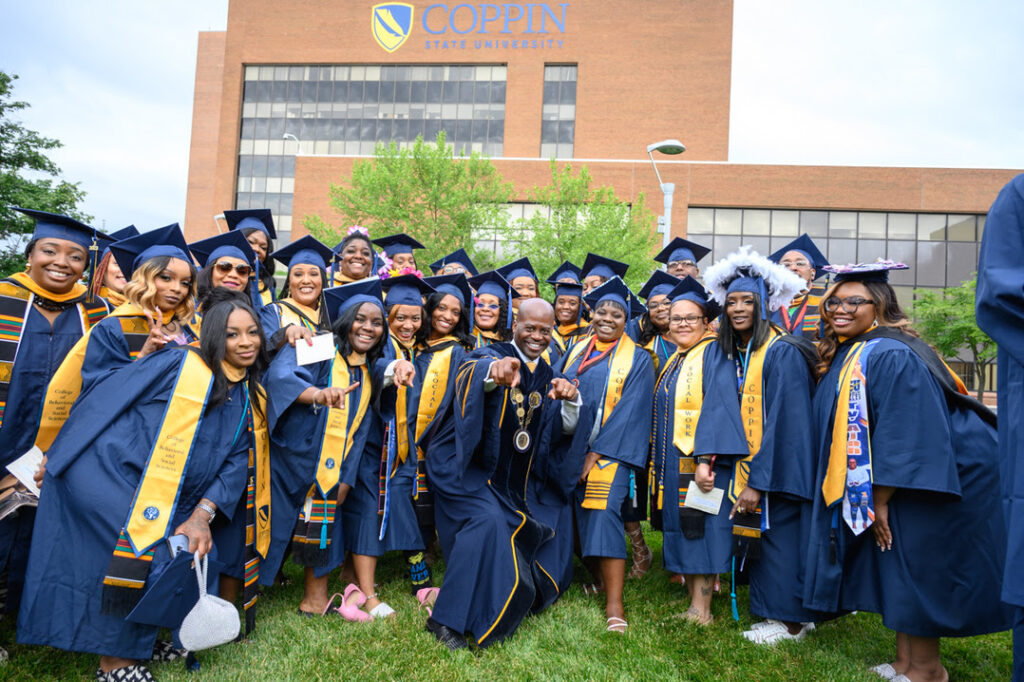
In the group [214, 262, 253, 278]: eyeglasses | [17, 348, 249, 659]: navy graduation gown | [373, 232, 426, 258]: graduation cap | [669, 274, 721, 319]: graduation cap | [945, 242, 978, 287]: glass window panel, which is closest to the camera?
[17, 348, 249, 659]: navy graduation gown

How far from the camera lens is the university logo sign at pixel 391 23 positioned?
135ft

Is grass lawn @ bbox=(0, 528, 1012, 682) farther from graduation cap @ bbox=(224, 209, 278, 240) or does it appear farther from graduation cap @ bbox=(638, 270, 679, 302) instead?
graduation cap @ bbox=(224, 209, 278, 240)

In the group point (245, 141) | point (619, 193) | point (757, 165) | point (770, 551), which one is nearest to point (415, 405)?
point (770, 551)

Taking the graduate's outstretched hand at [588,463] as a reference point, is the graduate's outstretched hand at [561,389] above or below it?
above

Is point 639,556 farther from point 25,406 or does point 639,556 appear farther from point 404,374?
point 25,406

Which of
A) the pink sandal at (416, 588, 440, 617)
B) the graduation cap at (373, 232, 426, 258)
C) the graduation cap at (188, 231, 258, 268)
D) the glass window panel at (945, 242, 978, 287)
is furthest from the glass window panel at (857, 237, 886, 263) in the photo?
A: the graduation cap at (188, 231, 258, 268)

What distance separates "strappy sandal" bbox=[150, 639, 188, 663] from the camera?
3.76 meters

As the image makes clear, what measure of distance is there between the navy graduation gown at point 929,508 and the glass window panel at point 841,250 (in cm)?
2983

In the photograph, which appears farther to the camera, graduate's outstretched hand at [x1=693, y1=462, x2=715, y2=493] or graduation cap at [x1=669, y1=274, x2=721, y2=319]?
graduation cap at [x1=669, y1=274, x2=721, y2=319]

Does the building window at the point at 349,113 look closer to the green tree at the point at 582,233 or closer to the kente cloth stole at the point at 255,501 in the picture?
the green tree at the point at 582,233

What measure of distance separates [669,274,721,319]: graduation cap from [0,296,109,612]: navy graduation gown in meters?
4.08

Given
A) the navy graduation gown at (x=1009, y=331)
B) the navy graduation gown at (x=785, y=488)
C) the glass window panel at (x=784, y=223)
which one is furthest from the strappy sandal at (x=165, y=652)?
the glass window panel at (x=784, y=223)

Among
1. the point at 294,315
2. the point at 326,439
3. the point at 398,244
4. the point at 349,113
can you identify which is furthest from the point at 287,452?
the point at 349,113

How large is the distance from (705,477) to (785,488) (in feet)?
1.65
